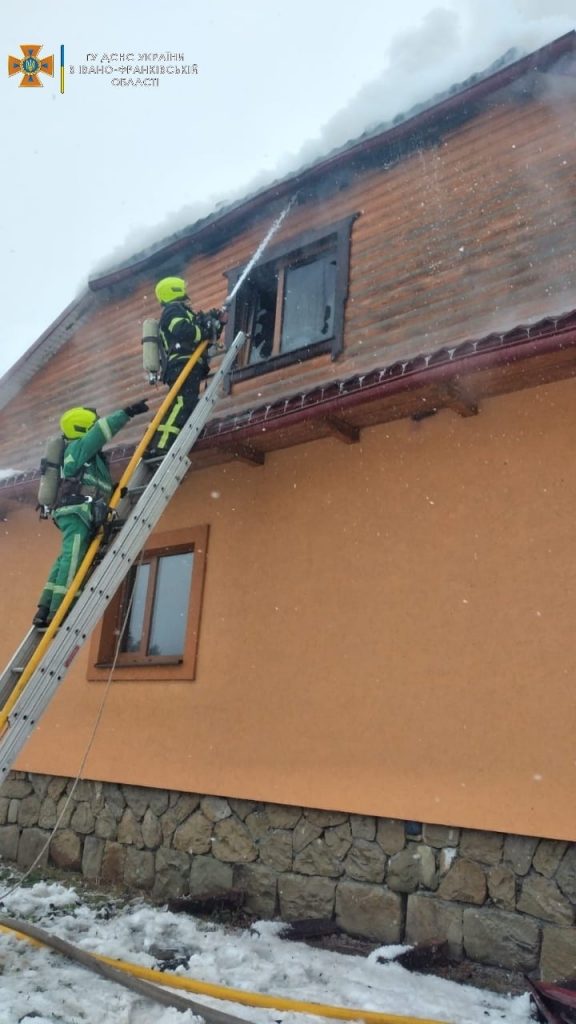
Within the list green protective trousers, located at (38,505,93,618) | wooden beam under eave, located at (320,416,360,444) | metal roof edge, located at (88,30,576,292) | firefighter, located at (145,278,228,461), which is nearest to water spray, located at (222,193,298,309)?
metal roof edge, located at (88,30,576,292)

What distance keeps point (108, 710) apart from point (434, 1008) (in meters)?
4.02

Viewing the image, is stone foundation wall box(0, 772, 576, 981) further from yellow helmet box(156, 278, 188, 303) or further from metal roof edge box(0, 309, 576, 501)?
yellow helmet box(156, 278, 188, 303)

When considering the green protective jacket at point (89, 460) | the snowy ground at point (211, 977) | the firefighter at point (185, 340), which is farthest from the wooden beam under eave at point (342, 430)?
the snowy ground at point (211, 977)

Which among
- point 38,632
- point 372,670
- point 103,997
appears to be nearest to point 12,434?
point 38,632

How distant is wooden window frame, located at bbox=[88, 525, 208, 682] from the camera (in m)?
6.65

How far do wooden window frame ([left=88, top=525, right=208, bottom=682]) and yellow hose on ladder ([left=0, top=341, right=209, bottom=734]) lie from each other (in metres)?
1.40

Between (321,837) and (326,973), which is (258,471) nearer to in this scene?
(321,837)

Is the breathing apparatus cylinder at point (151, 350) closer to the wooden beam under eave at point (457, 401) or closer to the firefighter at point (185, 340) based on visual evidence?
the firefighter at point (185, 340)

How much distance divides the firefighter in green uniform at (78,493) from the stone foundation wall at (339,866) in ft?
7.31

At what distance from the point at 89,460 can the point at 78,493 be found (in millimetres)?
312

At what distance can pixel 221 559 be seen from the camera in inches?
264

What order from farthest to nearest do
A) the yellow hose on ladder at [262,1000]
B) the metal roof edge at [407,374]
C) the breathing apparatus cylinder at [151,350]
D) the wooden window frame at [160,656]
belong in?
1. the wooden window frame at [160,656]
2. the breathing apparatus cylinder at [151,350]
3. the metal roof edge at [407,374]
4. the yellow hose on ladder at [262,1000]

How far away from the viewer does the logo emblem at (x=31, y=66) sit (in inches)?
431

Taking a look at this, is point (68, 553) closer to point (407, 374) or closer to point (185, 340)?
point (185, 340)
